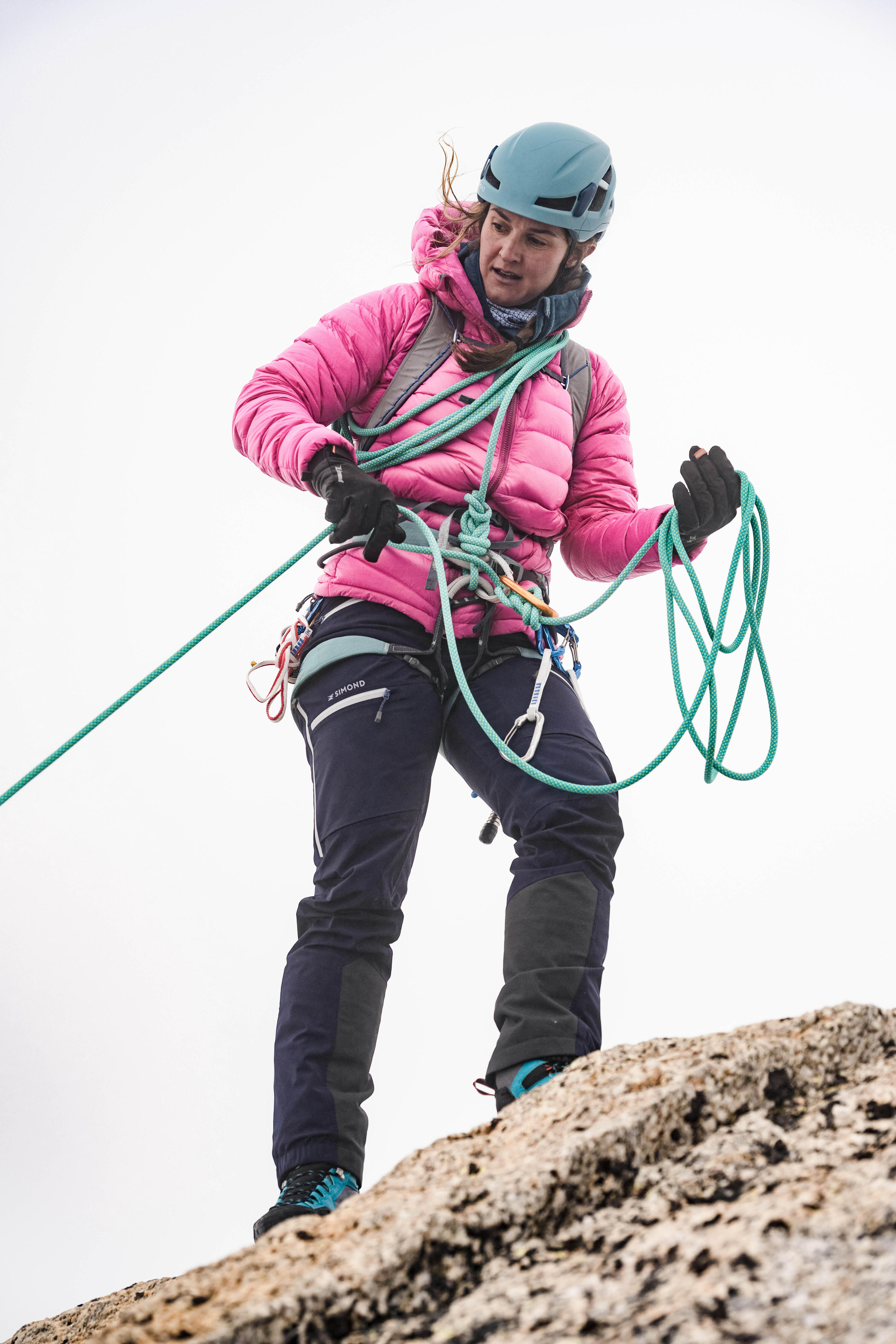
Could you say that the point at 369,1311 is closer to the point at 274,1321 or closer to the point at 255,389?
the point at 274,1321

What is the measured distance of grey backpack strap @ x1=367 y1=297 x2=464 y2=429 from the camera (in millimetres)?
2502

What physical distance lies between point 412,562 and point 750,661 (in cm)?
78

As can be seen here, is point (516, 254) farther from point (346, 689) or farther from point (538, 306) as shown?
point (346, 689)

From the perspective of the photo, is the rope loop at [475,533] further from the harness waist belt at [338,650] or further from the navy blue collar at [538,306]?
the navy blue collar at [538,306]

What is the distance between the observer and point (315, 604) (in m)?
2.49

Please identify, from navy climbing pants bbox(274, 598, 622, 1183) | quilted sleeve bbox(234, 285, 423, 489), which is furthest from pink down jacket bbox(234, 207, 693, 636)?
navy climbing pants bbox(274, 598, 622, 1183)

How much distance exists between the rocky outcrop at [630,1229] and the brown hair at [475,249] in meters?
1.63

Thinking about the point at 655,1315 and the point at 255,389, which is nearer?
the point at 655,1315

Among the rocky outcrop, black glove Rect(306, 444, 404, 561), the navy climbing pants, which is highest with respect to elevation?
black glove Rect(306, 444, 404, 561)

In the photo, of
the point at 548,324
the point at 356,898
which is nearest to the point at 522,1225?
the point at 356,898

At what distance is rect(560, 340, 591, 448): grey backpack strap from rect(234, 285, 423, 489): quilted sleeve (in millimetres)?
396

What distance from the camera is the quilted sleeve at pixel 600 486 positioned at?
106 inches

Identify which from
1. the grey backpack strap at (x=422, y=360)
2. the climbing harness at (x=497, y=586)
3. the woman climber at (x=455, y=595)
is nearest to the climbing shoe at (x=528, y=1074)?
the woman climber at (x=455, y=595)

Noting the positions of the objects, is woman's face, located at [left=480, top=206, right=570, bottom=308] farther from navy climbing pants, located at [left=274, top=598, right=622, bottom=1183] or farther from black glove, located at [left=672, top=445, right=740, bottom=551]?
navy climbing pants, located at [left=274, top=598, right=622, bottom=1183]
